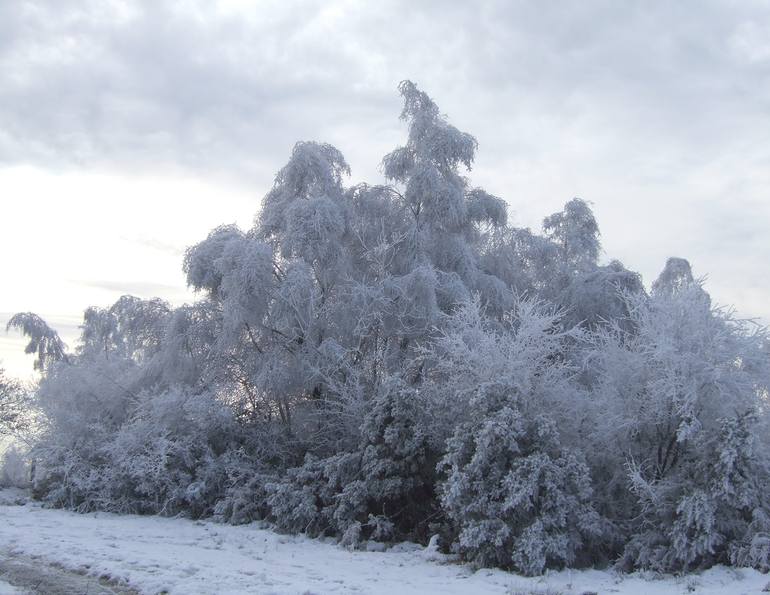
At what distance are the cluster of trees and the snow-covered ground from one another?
23.1 inches

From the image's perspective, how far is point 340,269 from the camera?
19312 millimetres

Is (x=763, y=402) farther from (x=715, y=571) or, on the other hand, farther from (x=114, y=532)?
(x=114, y=532)

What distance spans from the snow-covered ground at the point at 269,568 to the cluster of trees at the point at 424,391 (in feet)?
1.92

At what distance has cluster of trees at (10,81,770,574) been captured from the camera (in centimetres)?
1171

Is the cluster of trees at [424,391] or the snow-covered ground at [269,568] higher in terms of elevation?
the cluster of trees at [424,391]

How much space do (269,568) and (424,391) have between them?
555 cm

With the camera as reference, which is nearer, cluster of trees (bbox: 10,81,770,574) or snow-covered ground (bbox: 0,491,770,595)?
snow-covered ground (bbox: 0,491,770,595)

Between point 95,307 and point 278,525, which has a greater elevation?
point 95,307

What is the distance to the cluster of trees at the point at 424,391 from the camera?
38.4 feet

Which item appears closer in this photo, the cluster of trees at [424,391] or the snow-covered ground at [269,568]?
the snow-covered ground at [269,568]

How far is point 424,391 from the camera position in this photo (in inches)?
594

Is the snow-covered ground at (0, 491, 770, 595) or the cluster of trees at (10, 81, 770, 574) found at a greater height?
the cluster of trees at (10, 81, 770, 574)

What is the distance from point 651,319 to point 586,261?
1175 centimetres

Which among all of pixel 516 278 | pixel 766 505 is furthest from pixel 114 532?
pixel 516 278
